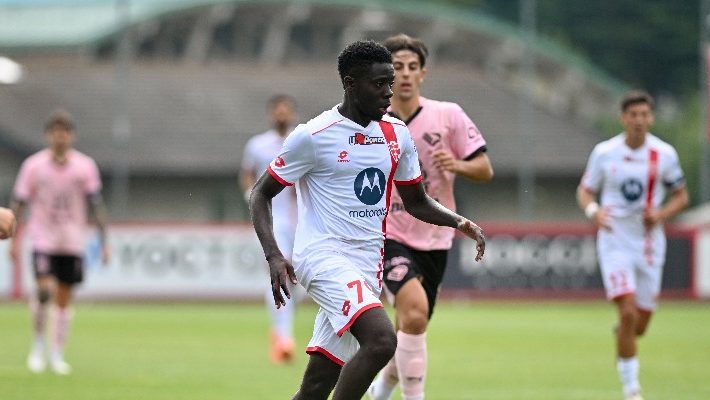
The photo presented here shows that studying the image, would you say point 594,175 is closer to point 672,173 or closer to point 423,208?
point 672,173

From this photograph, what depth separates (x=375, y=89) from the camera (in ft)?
27.7

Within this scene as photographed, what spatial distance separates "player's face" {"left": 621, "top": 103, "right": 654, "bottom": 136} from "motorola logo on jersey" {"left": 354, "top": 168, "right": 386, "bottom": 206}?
5.10m

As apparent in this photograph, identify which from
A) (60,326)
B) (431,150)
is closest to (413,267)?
(431,150)

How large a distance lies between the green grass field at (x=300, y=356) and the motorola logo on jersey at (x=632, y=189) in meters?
1.73

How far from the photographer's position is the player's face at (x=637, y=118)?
520 inches

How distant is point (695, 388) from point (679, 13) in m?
36.9

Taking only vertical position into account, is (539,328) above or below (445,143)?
below

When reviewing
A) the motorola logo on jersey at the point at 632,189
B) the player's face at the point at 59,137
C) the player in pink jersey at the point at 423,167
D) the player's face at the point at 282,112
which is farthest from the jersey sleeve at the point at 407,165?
the player's face at the point at 59,137

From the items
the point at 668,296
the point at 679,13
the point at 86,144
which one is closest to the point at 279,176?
the point at 668,296

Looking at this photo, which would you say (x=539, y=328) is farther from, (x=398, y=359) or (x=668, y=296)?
(x=398, y=359)

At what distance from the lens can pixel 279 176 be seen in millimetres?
8469

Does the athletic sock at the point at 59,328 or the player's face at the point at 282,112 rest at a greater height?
the player's face at the point at 282,112

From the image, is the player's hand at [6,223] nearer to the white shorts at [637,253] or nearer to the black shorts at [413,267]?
the black shorts at [413,267]

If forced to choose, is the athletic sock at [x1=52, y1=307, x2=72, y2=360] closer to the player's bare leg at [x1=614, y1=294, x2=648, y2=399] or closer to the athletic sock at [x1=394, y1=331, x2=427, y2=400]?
the player's bare leg at [x1=614, y1=294, x2=648, y2=399]
